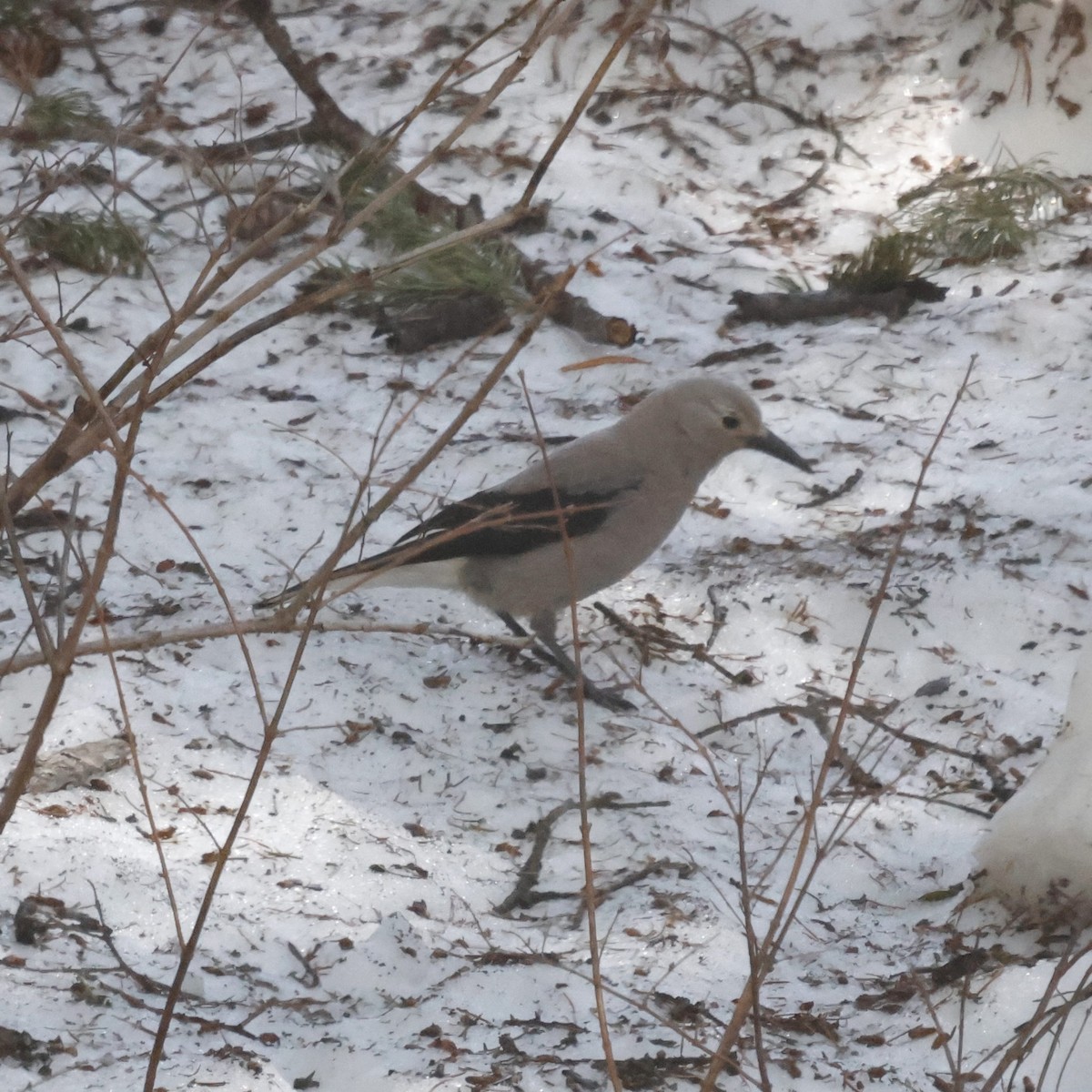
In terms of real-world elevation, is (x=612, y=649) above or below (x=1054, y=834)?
above

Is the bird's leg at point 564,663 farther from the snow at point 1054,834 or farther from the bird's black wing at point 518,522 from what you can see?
the snow at point 1054,834

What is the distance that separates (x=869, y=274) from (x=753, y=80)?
1.61m

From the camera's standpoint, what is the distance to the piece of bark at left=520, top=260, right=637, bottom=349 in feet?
17.1

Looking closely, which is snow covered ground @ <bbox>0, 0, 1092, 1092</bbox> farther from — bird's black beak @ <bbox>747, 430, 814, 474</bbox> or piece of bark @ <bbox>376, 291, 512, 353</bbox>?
bird's black beak @ <bbox>747, 430, 814, 474</bbox>

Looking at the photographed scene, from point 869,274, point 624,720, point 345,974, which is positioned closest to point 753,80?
point 869,274

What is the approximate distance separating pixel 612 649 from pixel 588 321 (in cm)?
178

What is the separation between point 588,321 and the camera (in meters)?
5.24

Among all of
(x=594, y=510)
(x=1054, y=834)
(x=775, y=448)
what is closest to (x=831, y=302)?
(x=775, y=448)

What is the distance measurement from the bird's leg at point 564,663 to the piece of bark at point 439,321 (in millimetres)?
1404

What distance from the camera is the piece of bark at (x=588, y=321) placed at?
5.22 metres

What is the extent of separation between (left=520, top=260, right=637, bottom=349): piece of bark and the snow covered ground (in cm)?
9

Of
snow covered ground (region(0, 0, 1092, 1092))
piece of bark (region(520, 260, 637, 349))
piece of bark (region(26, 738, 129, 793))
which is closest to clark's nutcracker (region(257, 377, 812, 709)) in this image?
snow covered ground (region(0, 0, 1092, 1092))

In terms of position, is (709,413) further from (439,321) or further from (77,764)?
(77,764)

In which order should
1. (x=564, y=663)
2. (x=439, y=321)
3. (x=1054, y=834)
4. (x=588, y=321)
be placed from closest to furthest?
(x=1054, y=834), (x=564, y=663), (x=439, y=321), (x=588, y=321)
